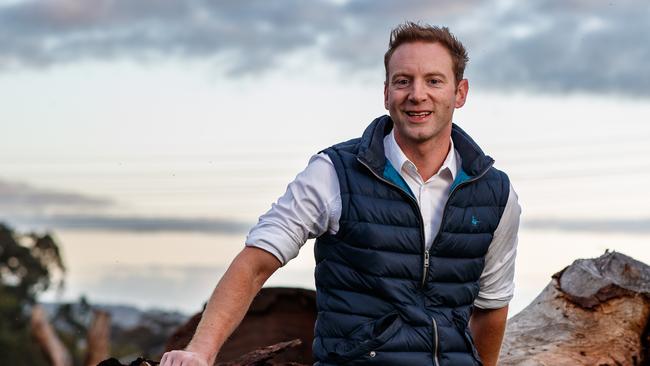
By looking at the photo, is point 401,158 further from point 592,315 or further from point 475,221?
point 592,315

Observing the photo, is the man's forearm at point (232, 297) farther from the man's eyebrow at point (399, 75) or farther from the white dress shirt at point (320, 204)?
the man's eyebrow at point (399, 75)

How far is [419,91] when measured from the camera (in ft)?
15.9

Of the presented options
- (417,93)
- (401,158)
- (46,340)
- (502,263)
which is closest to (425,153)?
(401,158)

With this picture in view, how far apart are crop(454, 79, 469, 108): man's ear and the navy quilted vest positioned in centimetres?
41

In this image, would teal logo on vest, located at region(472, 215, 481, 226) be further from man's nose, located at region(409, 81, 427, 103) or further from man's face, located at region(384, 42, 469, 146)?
man's nose, located at region(409, 81, 427, 103)

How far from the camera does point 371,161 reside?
481cm

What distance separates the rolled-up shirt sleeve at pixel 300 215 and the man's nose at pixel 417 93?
44 cm

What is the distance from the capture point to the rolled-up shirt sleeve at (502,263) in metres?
5.35

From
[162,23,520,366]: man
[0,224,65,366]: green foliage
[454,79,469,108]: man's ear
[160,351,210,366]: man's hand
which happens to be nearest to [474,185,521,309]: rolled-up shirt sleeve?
[162,23,520,366]: man

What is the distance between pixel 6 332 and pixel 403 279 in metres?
33.5

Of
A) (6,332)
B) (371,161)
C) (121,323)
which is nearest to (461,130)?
(371,161)

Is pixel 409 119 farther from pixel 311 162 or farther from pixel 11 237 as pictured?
pixel 11 237

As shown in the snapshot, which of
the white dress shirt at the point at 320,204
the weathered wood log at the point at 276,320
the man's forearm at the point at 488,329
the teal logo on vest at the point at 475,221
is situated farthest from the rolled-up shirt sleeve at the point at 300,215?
the weathered wood log at the point at 276,320

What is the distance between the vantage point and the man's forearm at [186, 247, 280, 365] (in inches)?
175
